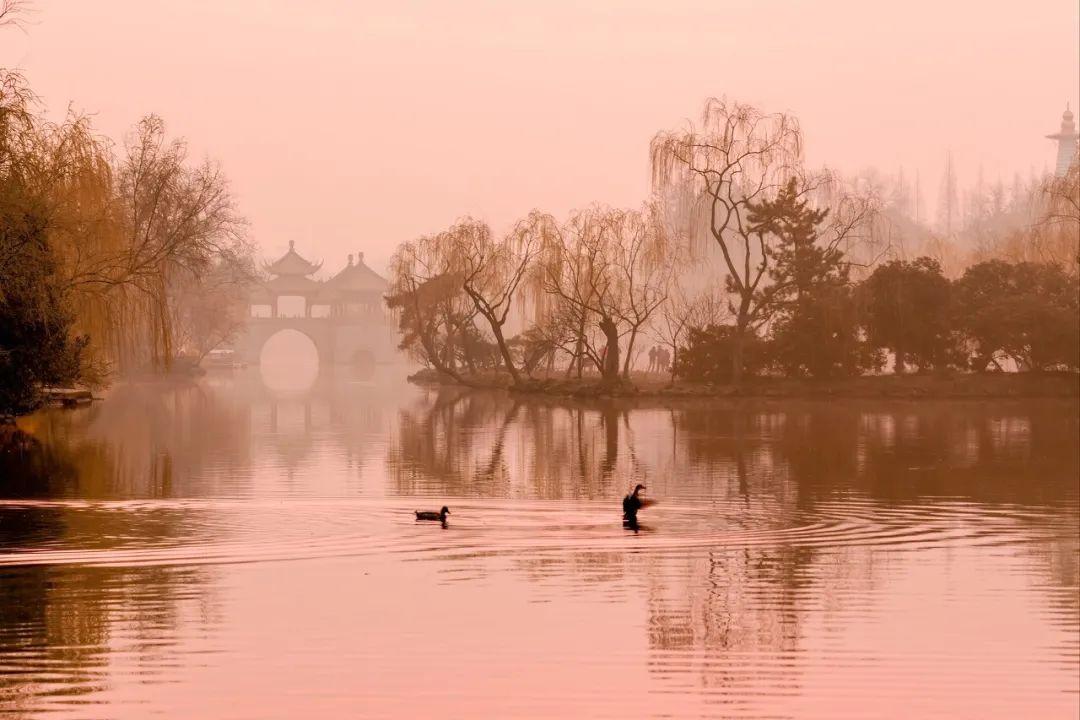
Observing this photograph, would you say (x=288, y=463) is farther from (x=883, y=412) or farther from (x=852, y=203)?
(x=852, y=203)

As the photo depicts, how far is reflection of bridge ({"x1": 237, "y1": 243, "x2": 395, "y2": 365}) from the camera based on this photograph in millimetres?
107750

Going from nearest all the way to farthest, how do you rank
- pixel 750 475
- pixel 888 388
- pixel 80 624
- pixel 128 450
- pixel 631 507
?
pixel 80 624 → pixel 631 507 → pixel 750 475 → pixel 128 450 → pixel 888 388

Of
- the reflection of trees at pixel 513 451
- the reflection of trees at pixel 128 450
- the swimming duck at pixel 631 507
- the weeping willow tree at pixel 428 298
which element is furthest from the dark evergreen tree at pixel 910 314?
the swimming duck at pixel 631 507

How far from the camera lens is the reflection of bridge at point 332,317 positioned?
10775 centimetres

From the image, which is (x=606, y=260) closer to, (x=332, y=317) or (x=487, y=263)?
(x=487, y=263)

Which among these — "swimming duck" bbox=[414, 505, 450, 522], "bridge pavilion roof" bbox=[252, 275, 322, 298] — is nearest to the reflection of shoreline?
"swimming duck" bbox=[414, 505, 450, 522]

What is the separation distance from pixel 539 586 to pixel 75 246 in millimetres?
17937

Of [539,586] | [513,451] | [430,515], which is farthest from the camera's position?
[513,451]

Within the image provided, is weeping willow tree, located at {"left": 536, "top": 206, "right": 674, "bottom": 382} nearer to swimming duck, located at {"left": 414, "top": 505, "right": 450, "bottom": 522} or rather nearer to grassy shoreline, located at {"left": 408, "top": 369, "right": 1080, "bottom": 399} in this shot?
grassy shoreline, located at {"left": 408, "top": 369, "right": 1080, "bottom": 399}

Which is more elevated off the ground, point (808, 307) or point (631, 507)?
point (808, 307)

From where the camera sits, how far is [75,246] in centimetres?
2683

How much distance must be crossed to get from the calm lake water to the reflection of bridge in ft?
276

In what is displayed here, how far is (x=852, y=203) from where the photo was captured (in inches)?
1806

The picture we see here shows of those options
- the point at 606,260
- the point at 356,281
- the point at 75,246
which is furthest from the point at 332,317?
A: the point at 75,246
